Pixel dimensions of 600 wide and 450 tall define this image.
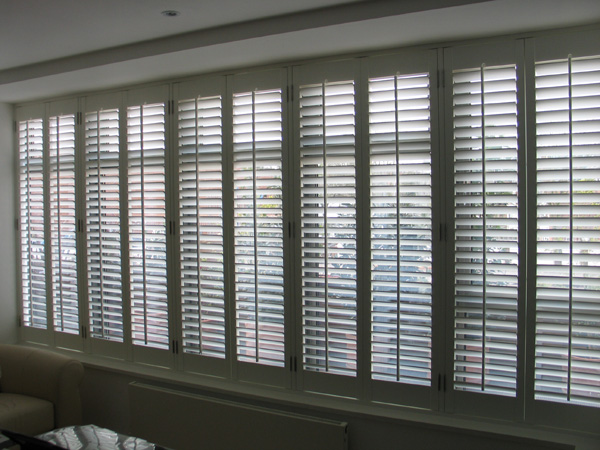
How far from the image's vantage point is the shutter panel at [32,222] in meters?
3.40

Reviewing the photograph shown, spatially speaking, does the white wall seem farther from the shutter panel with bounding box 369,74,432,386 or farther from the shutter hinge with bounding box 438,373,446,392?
the shutter hinge with bounding box 438,373,446,392

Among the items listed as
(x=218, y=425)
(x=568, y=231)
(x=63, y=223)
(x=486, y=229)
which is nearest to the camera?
(x=568, y=231)

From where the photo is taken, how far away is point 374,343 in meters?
2.30

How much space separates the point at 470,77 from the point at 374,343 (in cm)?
→ 138

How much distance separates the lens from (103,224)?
3.11m

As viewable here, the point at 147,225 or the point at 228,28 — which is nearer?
the point at 228,28

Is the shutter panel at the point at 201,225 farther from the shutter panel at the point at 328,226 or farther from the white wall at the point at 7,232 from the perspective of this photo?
the white wall at the point at 7,232

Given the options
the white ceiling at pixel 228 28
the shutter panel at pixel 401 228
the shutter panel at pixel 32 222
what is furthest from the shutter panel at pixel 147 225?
the shutter panel at pixel 401 228

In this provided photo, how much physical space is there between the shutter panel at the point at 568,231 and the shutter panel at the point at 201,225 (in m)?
1.69

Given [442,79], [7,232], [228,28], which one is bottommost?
[7,232]

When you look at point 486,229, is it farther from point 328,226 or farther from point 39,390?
point 39,390

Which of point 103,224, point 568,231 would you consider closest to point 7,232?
point 103,224

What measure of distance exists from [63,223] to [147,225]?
80 cm

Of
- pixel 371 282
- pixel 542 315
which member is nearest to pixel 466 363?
pixel 542 315
